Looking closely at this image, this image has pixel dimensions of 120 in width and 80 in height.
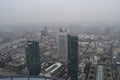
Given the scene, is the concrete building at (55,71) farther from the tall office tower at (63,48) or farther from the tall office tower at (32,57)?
the tall office tower at (63,48)

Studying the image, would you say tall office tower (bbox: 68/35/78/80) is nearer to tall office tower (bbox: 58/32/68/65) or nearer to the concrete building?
the concrete building

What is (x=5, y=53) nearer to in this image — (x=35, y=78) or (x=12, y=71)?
(x=12, y=71)

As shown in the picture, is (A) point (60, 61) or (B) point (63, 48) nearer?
(B) point (63, 48)

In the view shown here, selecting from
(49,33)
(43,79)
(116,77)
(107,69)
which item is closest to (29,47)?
(107,69)

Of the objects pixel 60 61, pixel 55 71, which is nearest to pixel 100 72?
pixel 55 71

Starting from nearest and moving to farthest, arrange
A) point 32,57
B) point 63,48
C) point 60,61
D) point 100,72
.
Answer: point 100,72 < point 32,57 < point 63,48 < point 60,61

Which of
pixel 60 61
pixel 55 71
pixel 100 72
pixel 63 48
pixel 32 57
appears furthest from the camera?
pixel 60 61

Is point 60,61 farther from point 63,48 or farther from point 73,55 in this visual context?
point 73,55

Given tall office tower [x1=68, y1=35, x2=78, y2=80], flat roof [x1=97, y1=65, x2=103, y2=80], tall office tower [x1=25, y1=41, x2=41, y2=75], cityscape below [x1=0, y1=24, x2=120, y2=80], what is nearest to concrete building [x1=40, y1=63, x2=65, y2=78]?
cityscape below [x1=0, y1=24, x2=120, y2=80]

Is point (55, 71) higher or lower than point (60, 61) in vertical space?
lower
